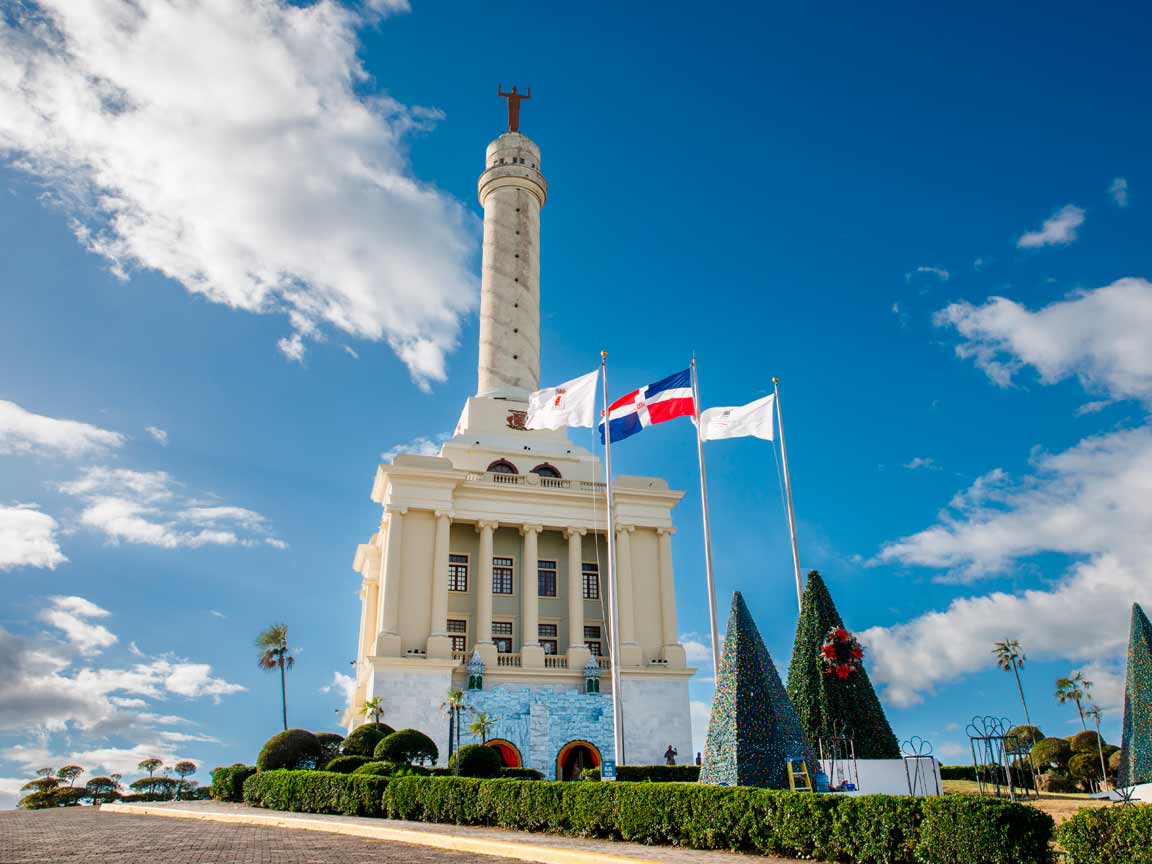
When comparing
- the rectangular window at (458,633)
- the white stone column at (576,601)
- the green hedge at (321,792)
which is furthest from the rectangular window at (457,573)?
the green hedge at (321,792)

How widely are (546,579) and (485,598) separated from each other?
16.4 ft

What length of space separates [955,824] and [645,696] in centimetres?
3592

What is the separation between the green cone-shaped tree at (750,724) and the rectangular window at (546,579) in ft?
106

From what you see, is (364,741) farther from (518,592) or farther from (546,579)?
(546,579)

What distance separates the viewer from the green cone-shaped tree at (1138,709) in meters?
20.5

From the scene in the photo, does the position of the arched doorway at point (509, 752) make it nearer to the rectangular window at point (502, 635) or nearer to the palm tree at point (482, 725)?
the palm tree at point (482, 725)

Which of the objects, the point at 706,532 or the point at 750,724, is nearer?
the point at 750,724

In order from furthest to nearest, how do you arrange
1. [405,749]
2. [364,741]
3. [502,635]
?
[502,635], [364,741], [405,749]

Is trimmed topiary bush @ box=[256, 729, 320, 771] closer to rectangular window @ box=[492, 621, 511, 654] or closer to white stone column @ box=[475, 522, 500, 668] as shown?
white stone column @ box=[475, 522, 500, 668]

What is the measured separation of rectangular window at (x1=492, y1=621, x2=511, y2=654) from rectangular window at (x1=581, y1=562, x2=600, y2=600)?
5271mm

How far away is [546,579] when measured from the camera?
172 ft

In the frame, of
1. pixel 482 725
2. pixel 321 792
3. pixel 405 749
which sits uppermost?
pixel 482 725

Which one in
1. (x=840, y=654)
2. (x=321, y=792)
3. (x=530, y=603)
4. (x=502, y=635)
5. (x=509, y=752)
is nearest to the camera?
(x=840, y=654)

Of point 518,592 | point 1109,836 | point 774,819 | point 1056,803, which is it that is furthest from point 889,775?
point 518,592
